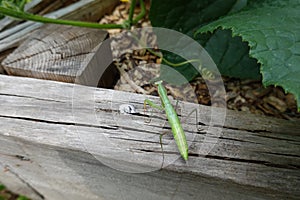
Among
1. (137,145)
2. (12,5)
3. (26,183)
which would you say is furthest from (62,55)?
(26,183)

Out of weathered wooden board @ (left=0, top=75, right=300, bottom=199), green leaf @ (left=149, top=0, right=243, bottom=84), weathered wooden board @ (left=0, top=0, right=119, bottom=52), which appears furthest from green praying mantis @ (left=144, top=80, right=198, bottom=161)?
weathered wooden board @ (left=0, top=0, right=119, bottom=52)

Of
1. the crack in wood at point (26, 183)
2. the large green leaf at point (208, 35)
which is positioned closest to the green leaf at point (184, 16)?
the large green leaf at point (208, 35)

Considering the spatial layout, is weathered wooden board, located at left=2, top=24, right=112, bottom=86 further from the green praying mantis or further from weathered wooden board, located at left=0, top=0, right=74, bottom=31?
the green praying mantis

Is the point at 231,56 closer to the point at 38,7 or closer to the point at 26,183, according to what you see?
the point at 38,7

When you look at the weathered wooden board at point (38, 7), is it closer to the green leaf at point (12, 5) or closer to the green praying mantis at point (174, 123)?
the green leaf at point (12, 5)

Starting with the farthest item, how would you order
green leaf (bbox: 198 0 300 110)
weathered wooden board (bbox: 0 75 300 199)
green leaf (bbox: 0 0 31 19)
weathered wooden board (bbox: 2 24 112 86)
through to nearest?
1. green leaf (bbox: 0 0 31 19)
2. weathered wooden board (bbox: 2 24 112 86)
3. weathered wooden board (bbox: 0 75 300 199)
4. green leaf (bbox: 198 0 300 110)

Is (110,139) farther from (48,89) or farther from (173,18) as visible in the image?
(173,18)
